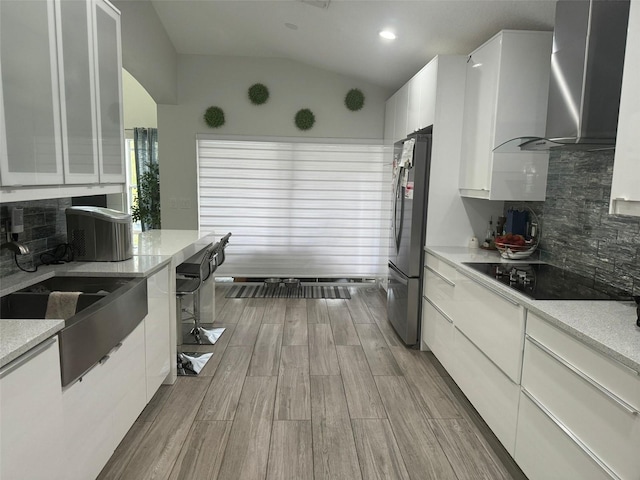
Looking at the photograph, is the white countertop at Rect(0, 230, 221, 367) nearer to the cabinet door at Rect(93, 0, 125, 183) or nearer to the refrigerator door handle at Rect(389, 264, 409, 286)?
the cabinet door at Rect(93, 0, 125, 183)

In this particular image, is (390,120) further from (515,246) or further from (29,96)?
(29,96)

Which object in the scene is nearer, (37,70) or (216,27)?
(37,70)

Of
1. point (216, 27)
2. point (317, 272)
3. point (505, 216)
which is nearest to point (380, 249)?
point (317, 272)

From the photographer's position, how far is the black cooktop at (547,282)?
81.9 inches

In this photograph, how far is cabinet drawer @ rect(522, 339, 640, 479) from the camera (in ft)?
4.56

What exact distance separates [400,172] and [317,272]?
7.35ft

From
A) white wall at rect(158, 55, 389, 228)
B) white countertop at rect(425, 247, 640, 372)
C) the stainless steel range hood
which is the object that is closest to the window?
white wall at rect(158, 55, 389, 228)

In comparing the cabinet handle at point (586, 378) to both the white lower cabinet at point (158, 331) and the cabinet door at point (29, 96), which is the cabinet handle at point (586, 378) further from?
the cabinet door at point (29, 96)

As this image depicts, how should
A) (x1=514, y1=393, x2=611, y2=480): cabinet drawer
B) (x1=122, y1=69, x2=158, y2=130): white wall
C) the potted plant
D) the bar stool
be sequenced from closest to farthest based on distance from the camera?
(x1=514, y1=393, x2=611, y2=480): cabinet drawer, the bar stool, the potted plant, (x1=122, y1=69, x2=158, y2=130): white wall

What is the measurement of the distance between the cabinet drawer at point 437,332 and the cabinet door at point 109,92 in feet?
7.98

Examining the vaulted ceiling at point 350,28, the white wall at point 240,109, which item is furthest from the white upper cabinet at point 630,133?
the white wall at point 240,109

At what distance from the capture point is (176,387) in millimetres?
2951

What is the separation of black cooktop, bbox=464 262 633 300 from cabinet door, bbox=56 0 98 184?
7.58 ft

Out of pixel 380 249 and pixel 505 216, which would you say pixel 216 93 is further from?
pixel 505 216
